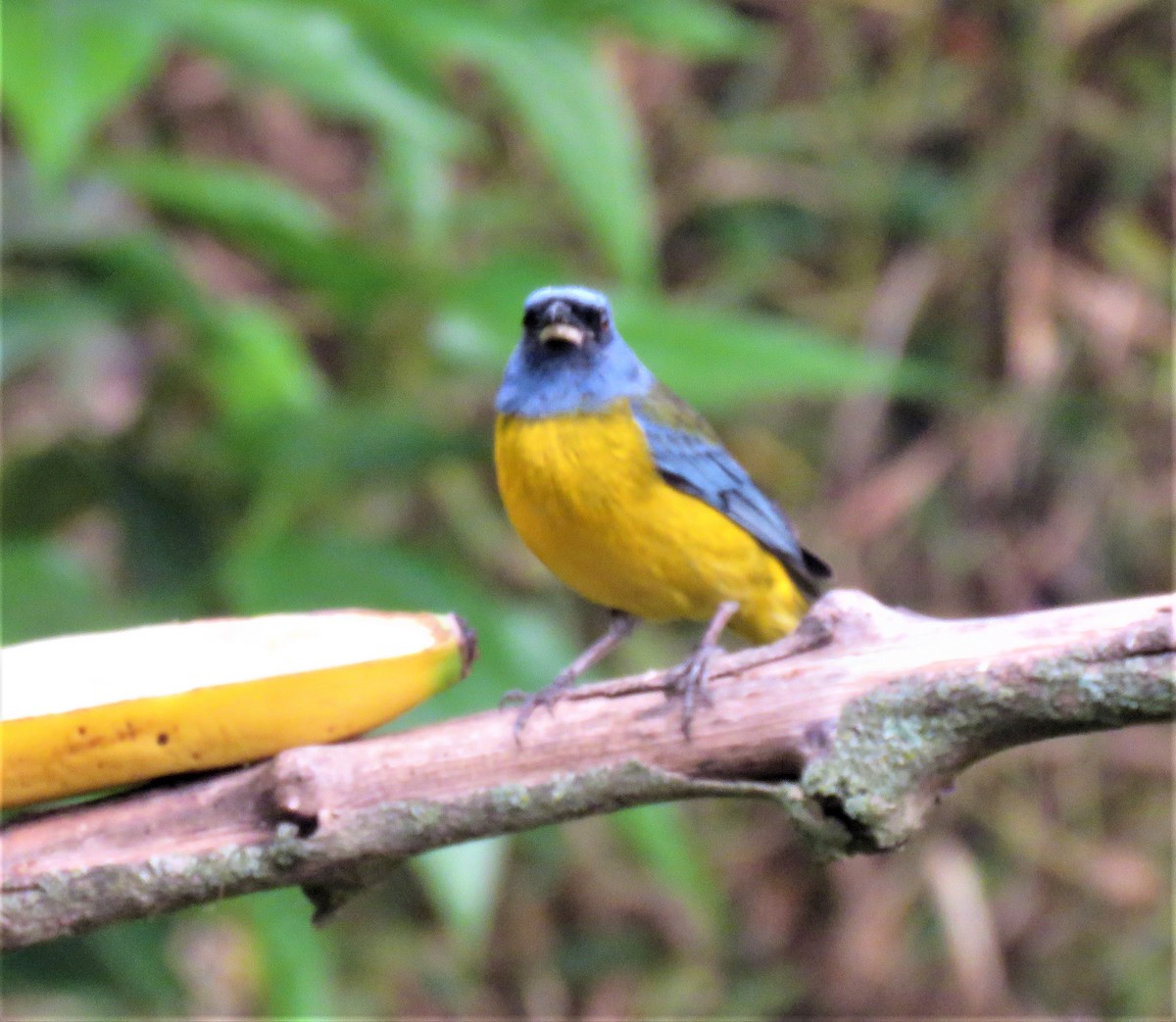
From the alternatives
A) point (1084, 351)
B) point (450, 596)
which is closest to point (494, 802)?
point (450, 596)

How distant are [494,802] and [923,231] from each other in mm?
4327

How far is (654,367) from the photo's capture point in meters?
4.11

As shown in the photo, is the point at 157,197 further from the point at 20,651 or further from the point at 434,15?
the point at 20,651

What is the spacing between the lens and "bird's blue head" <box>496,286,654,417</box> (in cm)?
302

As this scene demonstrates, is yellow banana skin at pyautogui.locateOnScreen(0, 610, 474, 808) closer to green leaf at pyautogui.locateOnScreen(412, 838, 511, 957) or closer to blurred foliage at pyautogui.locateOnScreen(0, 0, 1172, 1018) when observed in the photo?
green leaf at pyautogui.locateOnScreen(412, 838, 511, 957)

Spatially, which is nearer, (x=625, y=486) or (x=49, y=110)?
(x=625, y=486)

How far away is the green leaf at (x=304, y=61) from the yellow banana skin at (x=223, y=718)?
1.95 metres

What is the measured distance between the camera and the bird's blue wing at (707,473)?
305 centimetres

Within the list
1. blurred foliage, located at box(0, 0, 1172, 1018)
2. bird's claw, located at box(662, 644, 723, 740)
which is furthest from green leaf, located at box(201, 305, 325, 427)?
bird's claw, located at box(662, 644, 723, 740)

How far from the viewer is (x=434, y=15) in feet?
13.2

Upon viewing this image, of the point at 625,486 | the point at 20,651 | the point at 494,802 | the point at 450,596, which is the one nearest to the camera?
the point at 494,802

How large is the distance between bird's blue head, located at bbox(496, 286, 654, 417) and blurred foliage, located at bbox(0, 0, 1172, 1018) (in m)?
0.92

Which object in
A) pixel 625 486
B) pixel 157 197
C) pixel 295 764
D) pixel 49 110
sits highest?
pixel 157 197

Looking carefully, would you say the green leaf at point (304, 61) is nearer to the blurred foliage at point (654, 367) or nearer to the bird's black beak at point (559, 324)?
the blurred foliage at point (654, 367)
